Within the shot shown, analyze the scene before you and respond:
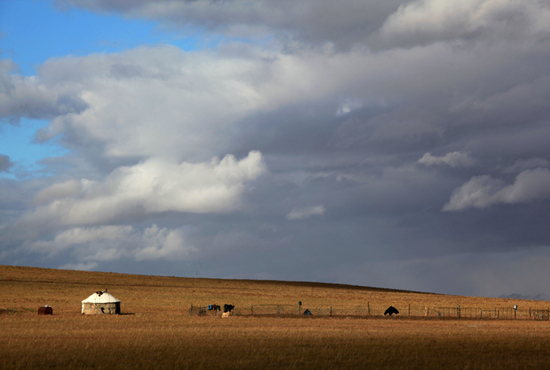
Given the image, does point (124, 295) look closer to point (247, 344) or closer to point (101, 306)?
point (101, 306)

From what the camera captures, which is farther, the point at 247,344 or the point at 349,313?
the point at 349,313

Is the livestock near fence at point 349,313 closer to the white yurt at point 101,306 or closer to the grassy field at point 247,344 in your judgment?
the grassy field at point 247,344

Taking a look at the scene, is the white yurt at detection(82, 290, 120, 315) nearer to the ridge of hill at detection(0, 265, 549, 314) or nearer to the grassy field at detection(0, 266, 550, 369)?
the grassy field at detection(0, 266, 550, 369)

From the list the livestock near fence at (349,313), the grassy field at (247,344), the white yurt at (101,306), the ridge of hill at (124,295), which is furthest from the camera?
the ridge of hill at (124,295)

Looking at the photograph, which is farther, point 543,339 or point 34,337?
point 543,339

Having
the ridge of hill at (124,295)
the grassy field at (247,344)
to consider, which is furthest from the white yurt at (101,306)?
the ridge of hill at (124,295)

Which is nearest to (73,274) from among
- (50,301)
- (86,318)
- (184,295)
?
(184,295)

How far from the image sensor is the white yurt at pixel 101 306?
65.5m

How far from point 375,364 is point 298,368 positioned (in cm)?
422

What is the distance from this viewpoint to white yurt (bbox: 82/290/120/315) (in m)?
65.5

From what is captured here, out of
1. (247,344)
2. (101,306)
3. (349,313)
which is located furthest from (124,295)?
(247,344)

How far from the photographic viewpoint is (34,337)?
41125mm

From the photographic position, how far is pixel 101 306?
2584 inches

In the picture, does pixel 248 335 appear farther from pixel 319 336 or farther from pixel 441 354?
pixel 441 354
